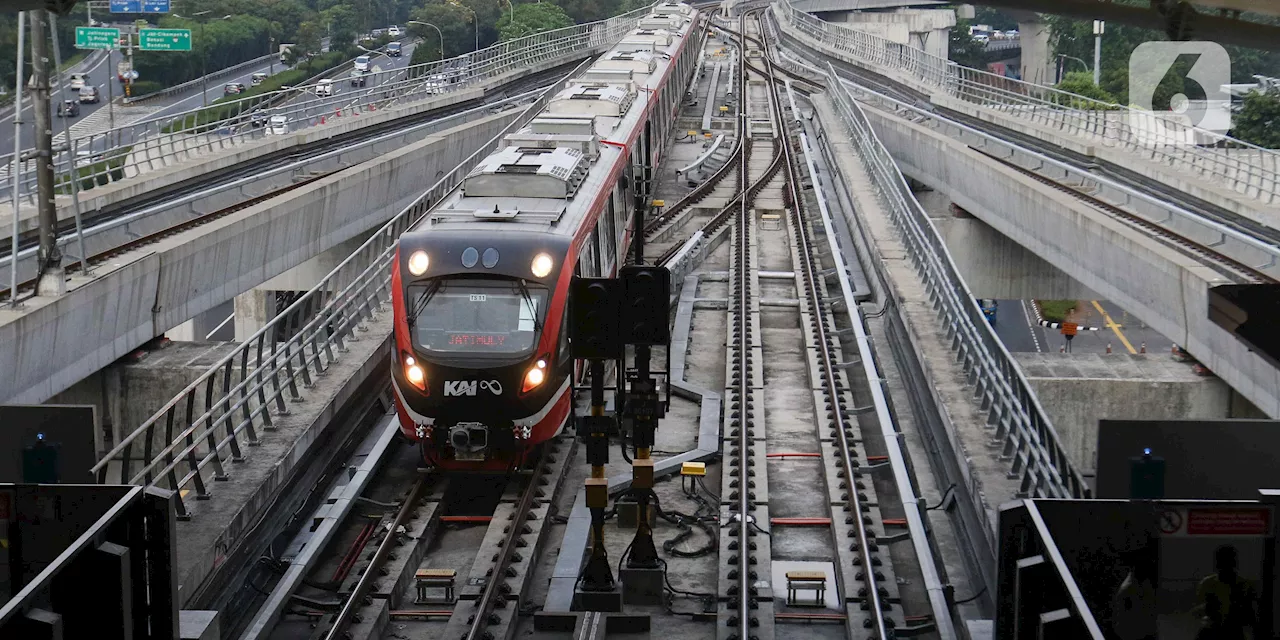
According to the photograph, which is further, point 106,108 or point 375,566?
point 106,108

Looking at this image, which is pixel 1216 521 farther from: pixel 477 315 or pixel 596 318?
pixel 477 315

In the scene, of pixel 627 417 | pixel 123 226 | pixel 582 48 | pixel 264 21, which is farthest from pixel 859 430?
pixel 582 48

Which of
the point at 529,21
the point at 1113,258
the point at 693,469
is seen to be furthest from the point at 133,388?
the point at 529,21

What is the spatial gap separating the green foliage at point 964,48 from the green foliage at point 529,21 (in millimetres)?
30357

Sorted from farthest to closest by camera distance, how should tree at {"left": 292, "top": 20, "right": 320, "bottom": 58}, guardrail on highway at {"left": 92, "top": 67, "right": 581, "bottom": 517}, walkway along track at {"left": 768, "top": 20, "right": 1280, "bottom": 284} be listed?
tree at {"left": 292, "top": 20, "right": 320, "bottom": 58}, walkway along track at {"left": 768, "top": 20, "right": 1280, "bottom": 284}, guardrail on highway at {"left": 92, "top": 67, "right": 581, "bottom": 517}

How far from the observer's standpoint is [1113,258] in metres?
21.6

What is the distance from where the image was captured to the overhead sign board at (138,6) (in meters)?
26.2

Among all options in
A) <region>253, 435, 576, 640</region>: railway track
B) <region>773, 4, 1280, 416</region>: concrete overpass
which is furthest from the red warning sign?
<region>253, 435, 576, 640</region>: railway track

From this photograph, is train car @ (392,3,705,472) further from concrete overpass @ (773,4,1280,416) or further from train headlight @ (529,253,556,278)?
concrete overpass @ (773,4,1280,416)

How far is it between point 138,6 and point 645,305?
794 inches

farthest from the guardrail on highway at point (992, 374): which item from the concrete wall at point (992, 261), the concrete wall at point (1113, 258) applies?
the concrete wall at point (992, 261)

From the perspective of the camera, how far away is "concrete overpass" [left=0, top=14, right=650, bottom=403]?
16.0 metres

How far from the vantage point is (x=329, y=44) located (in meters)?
62.1

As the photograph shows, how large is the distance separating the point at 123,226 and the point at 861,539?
42.8 feet
